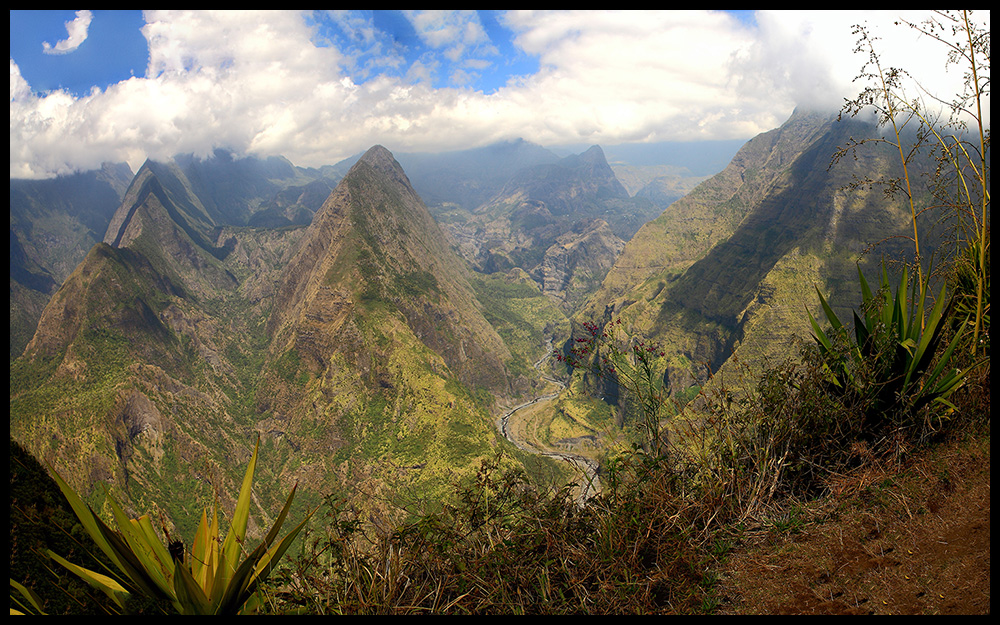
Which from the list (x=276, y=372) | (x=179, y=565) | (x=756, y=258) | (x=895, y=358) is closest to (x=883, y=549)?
(x=895, y=358)

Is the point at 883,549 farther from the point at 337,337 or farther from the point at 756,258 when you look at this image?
the point at 756,258

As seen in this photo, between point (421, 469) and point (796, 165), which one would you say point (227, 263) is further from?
point (796, 165)

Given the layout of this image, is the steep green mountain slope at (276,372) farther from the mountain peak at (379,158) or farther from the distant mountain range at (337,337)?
the mountain peak at (379,158)

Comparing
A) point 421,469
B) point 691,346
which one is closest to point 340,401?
point 421,469

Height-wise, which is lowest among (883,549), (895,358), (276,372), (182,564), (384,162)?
(276,372)

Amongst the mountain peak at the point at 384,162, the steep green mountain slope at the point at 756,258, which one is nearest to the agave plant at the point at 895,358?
Result: the steep green mountain slope at the point at 756,258

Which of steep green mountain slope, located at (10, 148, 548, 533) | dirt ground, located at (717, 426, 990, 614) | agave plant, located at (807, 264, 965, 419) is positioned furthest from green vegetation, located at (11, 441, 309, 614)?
steep green mountain slope, located at (10, 148, 548, 533)
